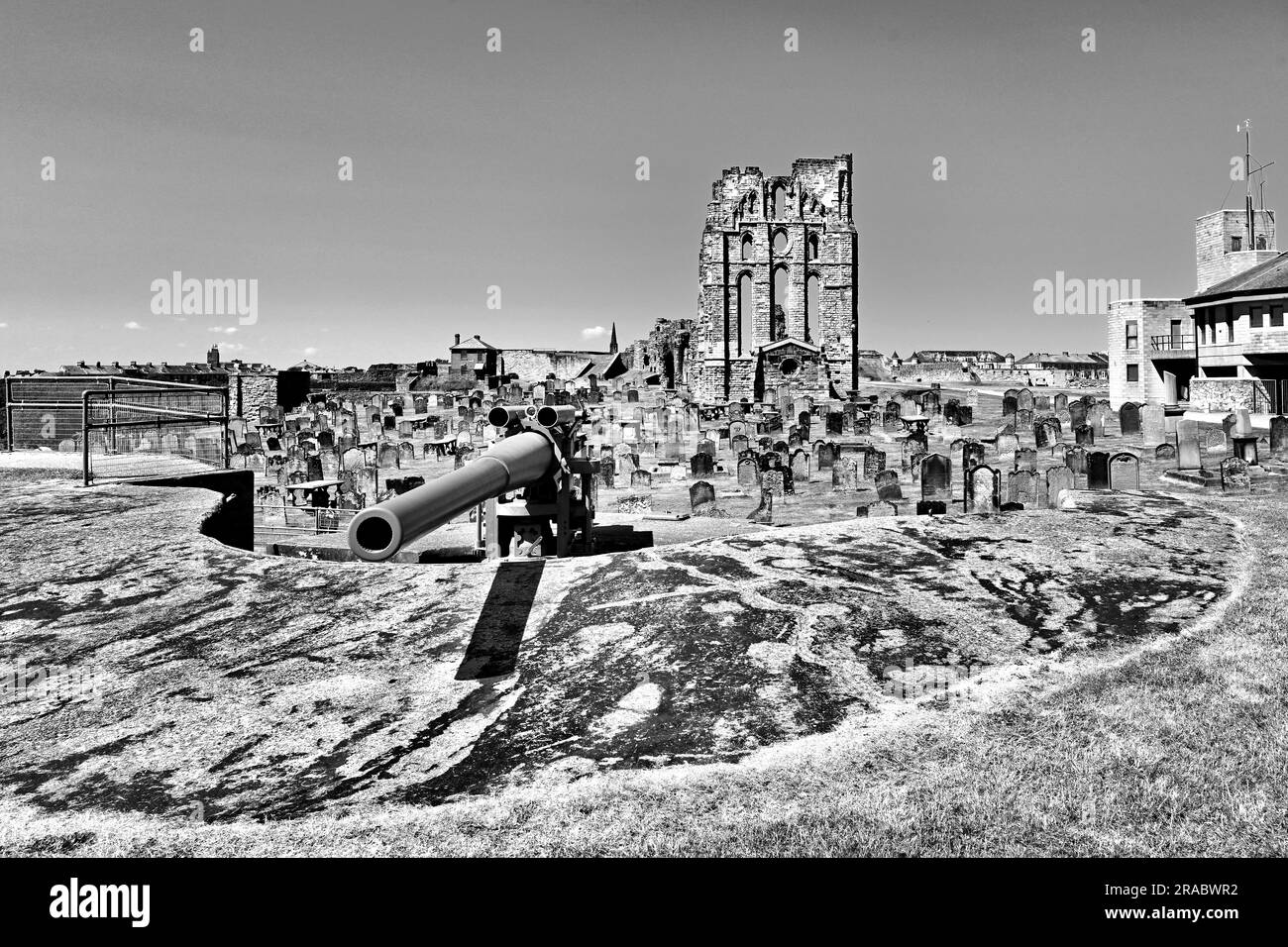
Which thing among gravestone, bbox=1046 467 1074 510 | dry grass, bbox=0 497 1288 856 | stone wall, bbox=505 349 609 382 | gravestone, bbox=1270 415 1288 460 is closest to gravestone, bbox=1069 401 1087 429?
gravestone, bbox=1270 415 1288 460

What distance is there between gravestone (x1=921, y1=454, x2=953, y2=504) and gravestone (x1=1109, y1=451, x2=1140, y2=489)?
3.01 m

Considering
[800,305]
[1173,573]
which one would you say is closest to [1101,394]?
[800,305]

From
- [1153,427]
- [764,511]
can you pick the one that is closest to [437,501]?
[764,511]

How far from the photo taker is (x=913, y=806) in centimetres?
328

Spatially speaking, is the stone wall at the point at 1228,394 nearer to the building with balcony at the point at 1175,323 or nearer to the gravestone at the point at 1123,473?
the building with balcony at the point at 1175,323

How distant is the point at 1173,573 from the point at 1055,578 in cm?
93

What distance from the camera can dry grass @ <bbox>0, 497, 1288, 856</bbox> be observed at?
9.98ft

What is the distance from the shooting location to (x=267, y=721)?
4109 millimetres

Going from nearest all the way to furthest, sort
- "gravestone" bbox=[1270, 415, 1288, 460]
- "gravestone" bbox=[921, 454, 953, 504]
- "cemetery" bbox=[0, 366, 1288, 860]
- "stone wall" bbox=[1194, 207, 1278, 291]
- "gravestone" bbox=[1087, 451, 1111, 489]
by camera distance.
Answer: "cemetery" bbox=[0, 366, 1288, 860] → "gravestone" bbox=[1087, 451, 1111, 489] → "gravestone" bbox=[921, 454, 953, 504] → "gravestone" bbox=[1270, 415, 1288, 460] → "stone wall" bbox=[1194, 207, 1278, 291]

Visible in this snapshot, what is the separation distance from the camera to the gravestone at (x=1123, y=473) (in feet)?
48.9

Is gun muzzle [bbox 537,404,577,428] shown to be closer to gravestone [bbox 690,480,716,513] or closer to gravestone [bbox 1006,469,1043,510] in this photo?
gravestone [bbox 690,480,716,513]

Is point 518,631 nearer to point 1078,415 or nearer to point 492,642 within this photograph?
point 492,642

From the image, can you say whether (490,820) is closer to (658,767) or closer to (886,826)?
(658,767)

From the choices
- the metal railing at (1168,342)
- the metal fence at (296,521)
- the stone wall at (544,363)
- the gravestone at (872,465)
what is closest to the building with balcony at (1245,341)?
the metal railing at (1168,342)
